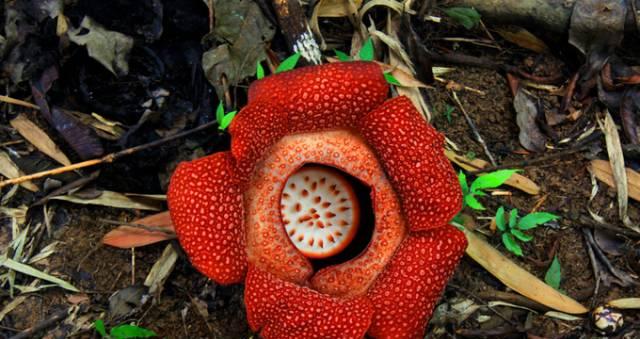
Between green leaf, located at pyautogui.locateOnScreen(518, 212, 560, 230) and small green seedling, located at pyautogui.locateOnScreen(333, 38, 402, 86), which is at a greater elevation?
small green seedling, located at pyautogui.locateOnScreen(333, 38, 402, 86)

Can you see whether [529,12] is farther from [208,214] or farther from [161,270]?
[161,270]

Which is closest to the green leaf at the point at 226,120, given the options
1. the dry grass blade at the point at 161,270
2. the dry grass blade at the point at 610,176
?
the dry grass blade at the point at 161,270

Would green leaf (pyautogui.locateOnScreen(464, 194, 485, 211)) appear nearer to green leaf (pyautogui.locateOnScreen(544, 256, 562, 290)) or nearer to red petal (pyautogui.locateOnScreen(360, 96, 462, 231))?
red petal (pyautogui.locateOnScreen(360, 96, 462, 231))

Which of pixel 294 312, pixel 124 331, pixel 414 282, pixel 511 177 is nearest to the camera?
pixel 294 312

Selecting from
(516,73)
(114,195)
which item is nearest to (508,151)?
(516,73)

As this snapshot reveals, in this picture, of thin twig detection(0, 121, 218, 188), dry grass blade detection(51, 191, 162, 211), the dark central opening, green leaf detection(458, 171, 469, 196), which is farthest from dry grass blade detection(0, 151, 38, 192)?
green leaf detection(458, 171, 469, 196)

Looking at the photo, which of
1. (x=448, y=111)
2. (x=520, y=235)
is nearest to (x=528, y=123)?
(x=448, y=111)

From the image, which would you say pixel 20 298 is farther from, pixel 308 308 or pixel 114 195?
pixel 308 308
